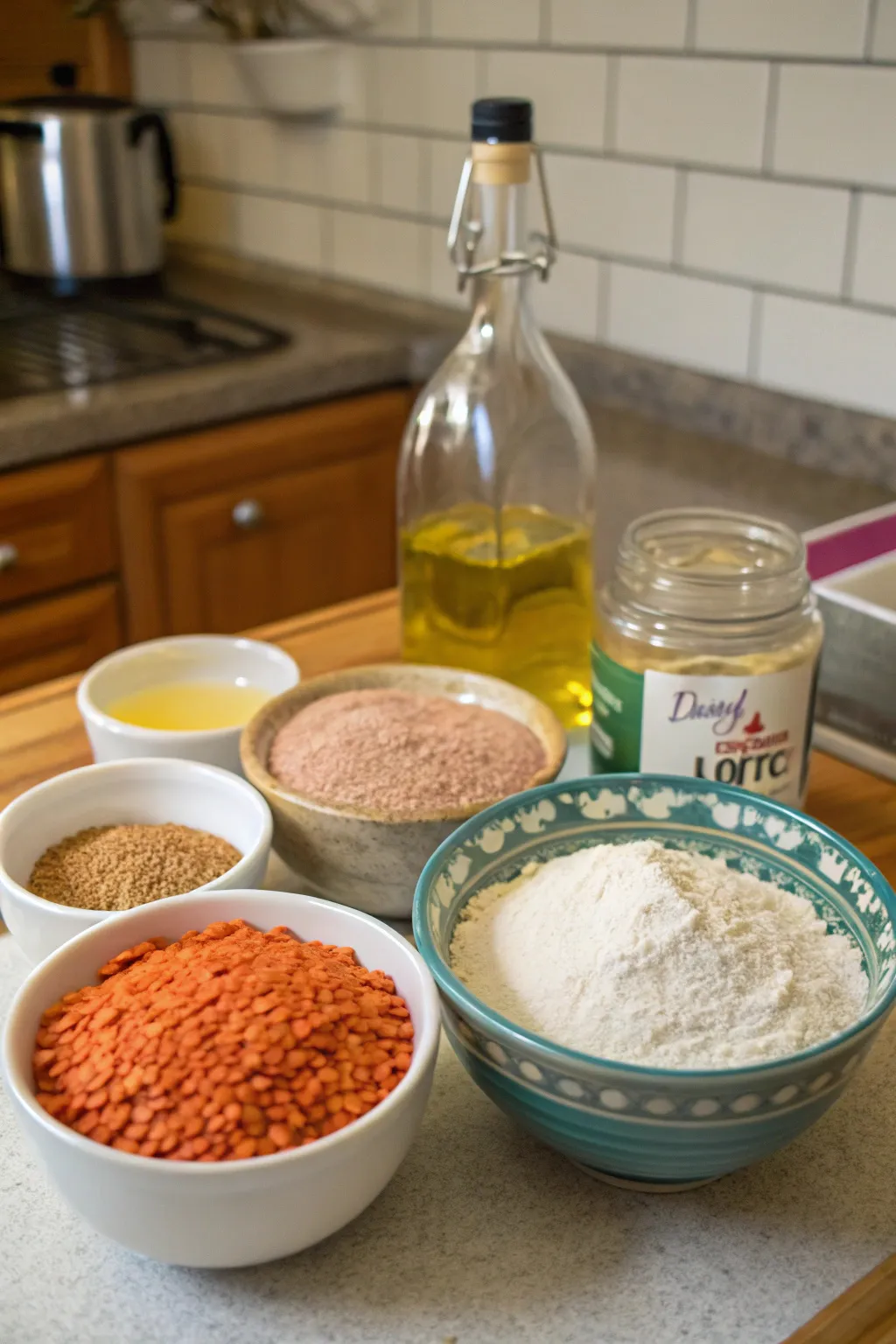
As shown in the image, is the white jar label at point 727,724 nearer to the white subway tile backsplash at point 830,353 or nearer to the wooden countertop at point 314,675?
the wooden countertop at point 314,675

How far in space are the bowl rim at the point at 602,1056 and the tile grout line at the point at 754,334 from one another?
2.80 feet

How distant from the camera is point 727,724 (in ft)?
2.19

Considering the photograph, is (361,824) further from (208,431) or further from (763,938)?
(208,431)

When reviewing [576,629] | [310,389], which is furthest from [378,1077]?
[310,389]

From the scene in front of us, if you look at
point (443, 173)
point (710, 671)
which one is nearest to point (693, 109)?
point (443, 173)

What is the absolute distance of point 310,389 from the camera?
5.05 feet

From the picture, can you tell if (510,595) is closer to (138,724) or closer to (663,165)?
(138,724)

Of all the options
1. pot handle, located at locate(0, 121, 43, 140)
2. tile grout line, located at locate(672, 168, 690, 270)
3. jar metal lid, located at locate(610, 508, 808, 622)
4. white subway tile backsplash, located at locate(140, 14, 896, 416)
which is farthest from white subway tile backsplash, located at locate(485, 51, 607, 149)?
jar metal lid, located at locate(610, 508, 808, 622)

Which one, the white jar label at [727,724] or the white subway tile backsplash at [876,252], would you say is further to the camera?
the white subway tile backsplash at [876,252]

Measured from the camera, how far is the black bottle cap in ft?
2.34

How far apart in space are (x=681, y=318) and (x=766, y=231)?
144mm

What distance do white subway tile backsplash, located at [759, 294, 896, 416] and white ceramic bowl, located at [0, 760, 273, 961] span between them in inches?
33.8

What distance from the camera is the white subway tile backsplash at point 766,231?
1.27m

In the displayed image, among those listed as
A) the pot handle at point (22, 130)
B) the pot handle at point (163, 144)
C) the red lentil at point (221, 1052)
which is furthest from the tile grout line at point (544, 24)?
the red lentil at point (221, 1052)
